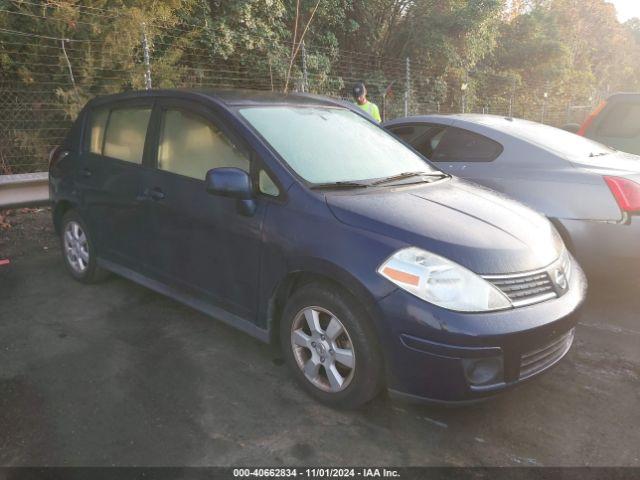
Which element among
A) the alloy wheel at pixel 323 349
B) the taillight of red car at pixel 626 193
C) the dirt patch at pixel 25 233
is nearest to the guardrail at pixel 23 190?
the dirt patch at pixel 25 233

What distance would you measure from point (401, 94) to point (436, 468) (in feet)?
49.2

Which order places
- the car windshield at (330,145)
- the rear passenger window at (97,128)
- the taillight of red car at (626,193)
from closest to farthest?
1. the car windshield at (330,145)
2. the taillight of red car at (626,193)
3. the rear passenger window at (97,128)

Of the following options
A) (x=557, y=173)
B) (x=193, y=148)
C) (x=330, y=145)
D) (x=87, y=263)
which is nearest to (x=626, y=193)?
(x=557, y=173)

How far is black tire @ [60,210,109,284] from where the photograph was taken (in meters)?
4.58

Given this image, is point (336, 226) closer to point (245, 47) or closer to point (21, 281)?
point (21, 281)

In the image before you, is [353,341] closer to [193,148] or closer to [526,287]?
[526,287]

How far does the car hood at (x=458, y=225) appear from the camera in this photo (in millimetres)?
2646

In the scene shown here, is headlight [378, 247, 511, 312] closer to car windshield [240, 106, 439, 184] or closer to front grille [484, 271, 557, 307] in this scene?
front grille [484, 271, 557, 307]

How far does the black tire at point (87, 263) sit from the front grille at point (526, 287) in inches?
132

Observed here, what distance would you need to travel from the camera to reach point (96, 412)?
284 centimetres

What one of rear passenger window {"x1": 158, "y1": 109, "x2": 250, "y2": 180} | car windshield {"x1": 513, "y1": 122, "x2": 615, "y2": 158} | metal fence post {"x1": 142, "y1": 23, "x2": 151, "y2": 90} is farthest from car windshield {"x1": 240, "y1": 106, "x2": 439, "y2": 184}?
metal fence post {"x1": 142, "y1": 23, "x2": 151, "y2": 90}

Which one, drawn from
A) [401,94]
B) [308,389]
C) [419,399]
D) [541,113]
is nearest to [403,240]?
[419,399]

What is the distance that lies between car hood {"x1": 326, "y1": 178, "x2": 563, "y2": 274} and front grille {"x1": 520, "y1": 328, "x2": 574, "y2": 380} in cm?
40

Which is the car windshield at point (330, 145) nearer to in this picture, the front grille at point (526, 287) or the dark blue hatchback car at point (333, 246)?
the dark blue hatchback car at point (333, 246)
